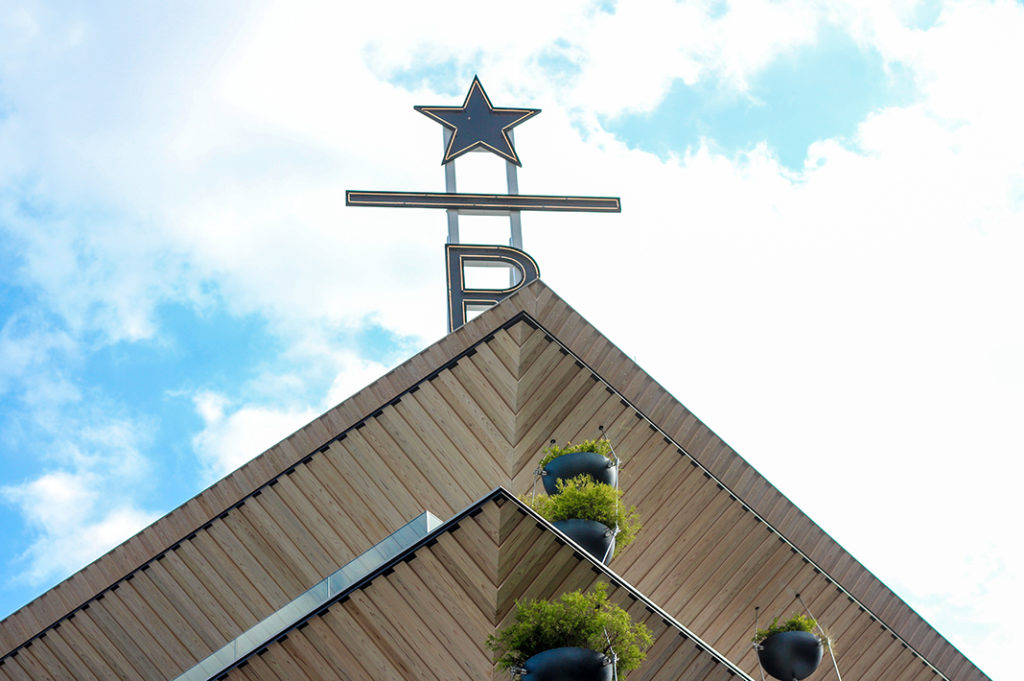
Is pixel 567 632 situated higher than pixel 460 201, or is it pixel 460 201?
pixel 460 201

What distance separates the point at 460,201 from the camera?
20.5 m

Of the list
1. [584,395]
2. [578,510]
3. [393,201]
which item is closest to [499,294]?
[393,201]

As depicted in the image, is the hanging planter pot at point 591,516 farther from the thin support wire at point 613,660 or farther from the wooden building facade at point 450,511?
the wooden building facade at point 450,511

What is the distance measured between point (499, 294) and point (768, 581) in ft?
24.3

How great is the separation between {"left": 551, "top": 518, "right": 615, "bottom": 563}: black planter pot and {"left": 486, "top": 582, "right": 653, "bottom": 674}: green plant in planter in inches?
72.5

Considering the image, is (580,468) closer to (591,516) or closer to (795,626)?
(591,516)

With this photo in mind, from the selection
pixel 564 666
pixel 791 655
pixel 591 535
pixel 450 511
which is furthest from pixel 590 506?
pixel 791 655

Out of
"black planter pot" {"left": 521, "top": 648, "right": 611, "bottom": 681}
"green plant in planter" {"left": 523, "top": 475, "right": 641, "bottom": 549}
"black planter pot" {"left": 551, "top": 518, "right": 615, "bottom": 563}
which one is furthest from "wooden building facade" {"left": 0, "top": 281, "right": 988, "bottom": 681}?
"black planter pot" {"left": 521, "top": 648, "right": 611, "bottom": 681}

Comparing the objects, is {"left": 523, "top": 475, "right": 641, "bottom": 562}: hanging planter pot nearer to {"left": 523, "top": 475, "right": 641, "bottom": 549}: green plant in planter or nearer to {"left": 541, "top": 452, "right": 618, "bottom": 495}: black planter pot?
{"left": 523, "top": 475, "right": 641, "bottom": 549}: green plant in planter

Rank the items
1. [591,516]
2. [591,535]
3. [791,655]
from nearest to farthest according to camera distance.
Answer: [591,535] → [591,516] → [791,655]

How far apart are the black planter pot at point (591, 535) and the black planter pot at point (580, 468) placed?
1009 millimetres

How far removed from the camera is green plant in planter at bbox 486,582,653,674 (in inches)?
334

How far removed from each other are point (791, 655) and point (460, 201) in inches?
450

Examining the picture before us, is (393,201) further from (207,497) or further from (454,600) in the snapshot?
(454,600)
